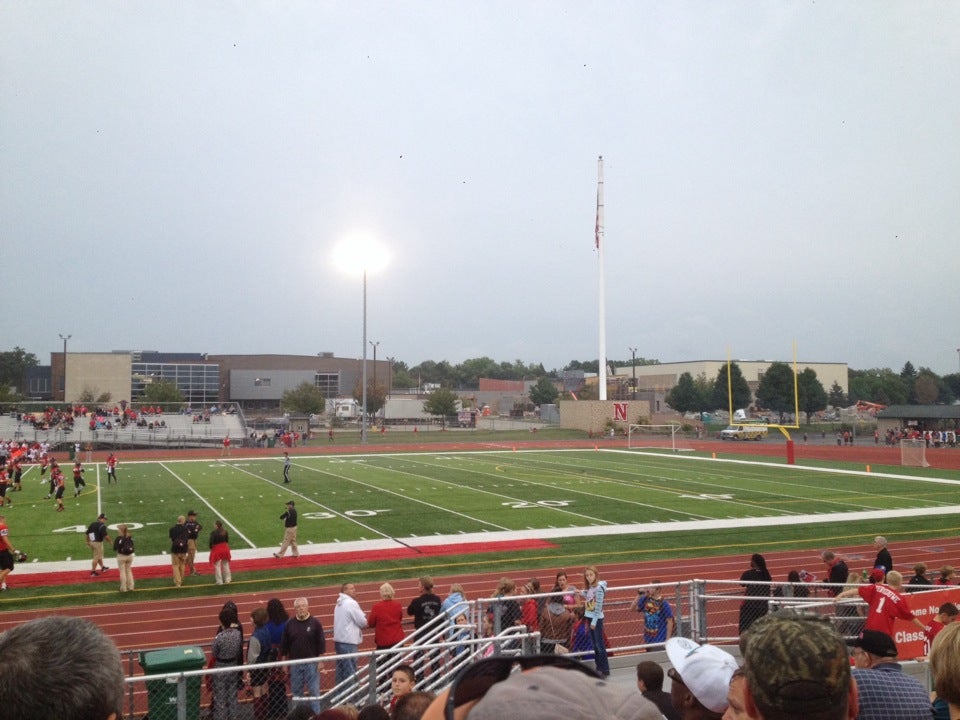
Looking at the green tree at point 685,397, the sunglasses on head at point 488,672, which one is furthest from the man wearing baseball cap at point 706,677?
the green tree at point 685,397

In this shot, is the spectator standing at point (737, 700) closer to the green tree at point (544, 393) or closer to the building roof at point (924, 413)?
the building roof at point (924, 413)

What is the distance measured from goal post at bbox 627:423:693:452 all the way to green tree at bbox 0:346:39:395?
95.4 m

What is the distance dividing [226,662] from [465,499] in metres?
21.8

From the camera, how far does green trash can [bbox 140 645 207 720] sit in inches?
282

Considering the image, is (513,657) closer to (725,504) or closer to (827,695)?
(827,695)

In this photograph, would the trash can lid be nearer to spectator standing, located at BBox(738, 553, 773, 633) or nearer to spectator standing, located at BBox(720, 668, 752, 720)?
spectator standing, located at BBox(720, 668, 752, 720)

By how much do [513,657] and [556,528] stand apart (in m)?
23.2

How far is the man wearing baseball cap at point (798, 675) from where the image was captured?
7.34 feet

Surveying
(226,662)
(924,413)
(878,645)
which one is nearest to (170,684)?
(226,662)

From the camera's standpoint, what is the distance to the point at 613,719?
1.54 meters

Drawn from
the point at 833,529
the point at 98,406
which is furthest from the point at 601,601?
the point at 98,406

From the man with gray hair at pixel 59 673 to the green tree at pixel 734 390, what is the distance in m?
103

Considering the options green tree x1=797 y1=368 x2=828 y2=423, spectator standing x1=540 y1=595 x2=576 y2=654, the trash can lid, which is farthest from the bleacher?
green tree x1=797 y1=368 x2=828 y2=423

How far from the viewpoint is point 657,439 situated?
69500 mm
